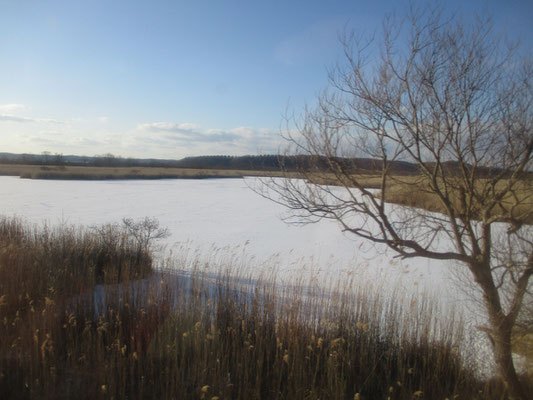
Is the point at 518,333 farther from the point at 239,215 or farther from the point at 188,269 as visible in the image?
the point at 239,215

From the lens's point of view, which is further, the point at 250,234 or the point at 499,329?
the point at 250,234

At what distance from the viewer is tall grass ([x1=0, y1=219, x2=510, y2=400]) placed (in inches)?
111

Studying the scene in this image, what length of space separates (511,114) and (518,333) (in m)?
2.38

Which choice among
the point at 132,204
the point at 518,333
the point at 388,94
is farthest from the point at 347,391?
the point at 132,204

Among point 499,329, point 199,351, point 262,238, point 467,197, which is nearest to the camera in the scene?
point 199,351

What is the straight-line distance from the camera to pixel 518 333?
3670 mm

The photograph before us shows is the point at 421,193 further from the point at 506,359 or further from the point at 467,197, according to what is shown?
the point at 506,359

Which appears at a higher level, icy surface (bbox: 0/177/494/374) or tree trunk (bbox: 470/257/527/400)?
tree trunk (bbox: 470/257/527/400)

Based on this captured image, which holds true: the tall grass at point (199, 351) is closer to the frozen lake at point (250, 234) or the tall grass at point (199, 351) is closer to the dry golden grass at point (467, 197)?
the dry golden grass at point (467, 197)

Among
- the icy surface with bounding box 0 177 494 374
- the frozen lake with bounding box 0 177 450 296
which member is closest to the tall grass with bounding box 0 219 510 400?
the icy surface with bounding box 0 177 494 374

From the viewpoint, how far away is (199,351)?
316 centimetres

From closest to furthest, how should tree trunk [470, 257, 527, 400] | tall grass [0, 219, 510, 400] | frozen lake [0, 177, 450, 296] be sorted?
1. tall grass [0, 219, 510, 400]
2. tree trunk [470, 257, 527, 400]
3. frozen lake [0, 177, 450, 296]

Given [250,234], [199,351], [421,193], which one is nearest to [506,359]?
[421,193]

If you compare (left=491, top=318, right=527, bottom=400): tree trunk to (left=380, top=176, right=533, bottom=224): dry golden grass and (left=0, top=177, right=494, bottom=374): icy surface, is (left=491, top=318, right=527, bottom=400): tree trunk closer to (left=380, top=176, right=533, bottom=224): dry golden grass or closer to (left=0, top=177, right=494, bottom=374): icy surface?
(left=380, top=176, right=533, bottom=224): dry golden grass
